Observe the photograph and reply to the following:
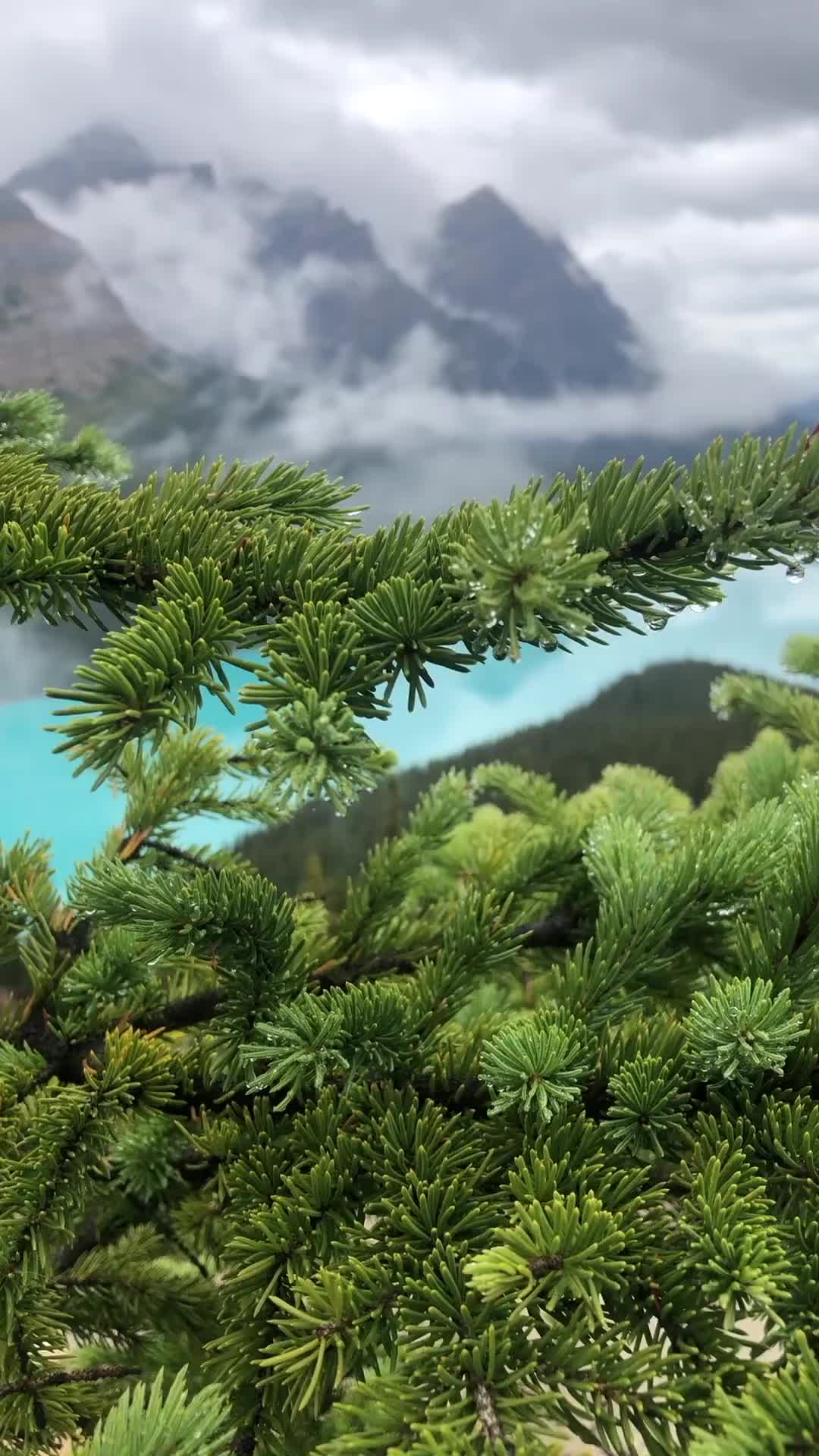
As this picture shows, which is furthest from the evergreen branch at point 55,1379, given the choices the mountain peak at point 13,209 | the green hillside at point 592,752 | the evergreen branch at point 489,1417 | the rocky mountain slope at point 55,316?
the mountain peak at point 13,209

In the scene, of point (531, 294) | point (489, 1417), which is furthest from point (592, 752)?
point (531, 294)

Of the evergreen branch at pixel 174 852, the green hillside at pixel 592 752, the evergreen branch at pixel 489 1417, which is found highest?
the evergreen branch at pixel 174 852

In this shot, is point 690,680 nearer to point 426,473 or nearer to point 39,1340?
point 426,473

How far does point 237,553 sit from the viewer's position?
230 mm

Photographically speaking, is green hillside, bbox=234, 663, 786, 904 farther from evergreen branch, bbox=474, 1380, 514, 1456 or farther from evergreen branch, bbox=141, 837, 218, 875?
evergreen branch, bbox=474, 1380, 514, 1456

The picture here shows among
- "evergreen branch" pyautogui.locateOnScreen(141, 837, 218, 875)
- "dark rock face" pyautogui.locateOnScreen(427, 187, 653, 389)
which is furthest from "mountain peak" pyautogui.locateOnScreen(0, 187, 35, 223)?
"evergreen branch" pyautogui.locateOnScreen(141, 837, 218, 875)

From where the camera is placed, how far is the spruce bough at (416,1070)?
0.61ft

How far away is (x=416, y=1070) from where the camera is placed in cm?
30

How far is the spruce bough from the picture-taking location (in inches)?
7.3

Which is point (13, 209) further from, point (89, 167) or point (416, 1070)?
point (416, 1070)

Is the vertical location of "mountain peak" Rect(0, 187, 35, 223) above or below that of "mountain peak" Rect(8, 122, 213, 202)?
below

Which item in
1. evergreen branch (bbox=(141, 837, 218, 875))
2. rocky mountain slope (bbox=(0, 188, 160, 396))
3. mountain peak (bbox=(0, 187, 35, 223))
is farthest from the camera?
mountain peak (bbox=(0, 187, 35, 223))

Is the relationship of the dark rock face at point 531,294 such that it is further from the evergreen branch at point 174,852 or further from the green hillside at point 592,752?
the evergreen branch at point 174,852

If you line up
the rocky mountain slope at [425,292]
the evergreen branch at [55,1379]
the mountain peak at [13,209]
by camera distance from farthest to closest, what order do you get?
the rocky mountain slope at [425,292]
the mountain peak at [13,209]
the evergreen branch at [55,1379]
